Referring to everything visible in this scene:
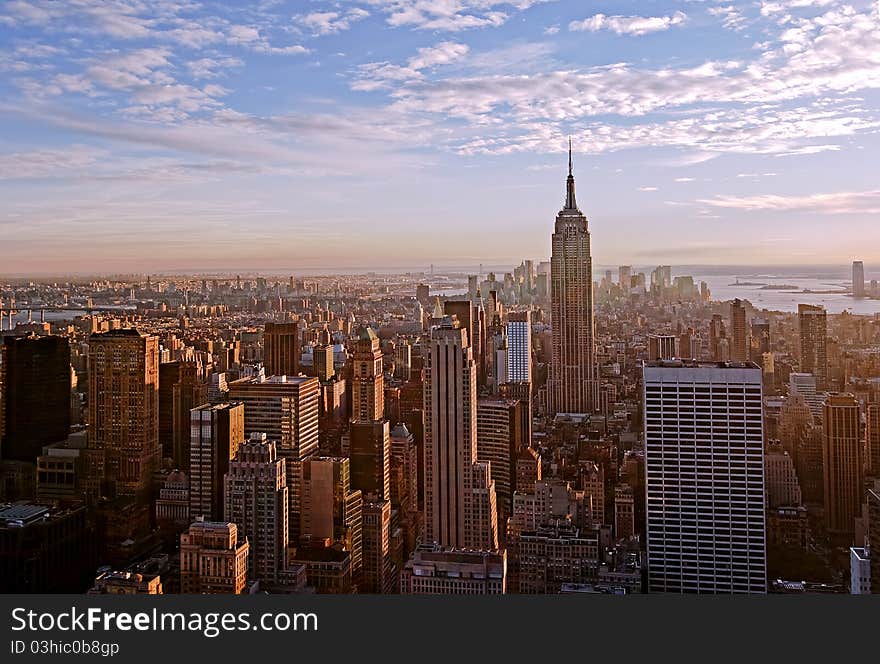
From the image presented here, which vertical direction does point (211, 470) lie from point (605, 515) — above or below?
above

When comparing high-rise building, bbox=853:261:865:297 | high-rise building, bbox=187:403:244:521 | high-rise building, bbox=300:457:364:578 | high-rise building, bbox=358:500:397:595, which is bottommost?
high-rise building, bbox=358:500:397:595

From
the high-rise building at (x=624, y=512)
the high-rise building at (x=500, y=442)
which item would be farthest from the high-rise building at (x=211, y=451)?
the high-rise building at (x=624, y=512)

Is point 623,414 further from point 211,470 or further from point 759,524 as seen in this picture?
point 211,470

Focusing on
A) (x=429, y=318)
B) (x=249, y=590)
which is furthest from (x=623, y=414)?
(x=249, y=590)

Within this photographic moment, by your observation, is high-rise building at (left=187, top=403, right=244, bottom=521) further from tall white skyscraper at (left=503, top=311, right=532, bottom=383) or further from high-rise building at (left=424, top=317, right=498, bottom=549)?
tall white skyscraper at (left=503, top=311, right=532, bottom=383)

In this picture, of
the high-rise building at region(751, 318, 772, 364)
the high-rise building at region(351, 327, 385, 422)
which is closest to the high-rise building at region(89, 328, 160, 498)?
the high-rise building at region(351, 327, 385, 422)

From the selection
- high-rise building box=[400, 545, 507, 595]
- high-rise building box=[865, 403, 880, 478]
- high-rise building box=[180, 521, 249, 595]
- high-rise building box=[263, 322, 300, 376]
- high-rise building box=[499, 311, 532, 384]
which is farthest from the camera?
high-rise building box=[499, 311, 532, 384]
